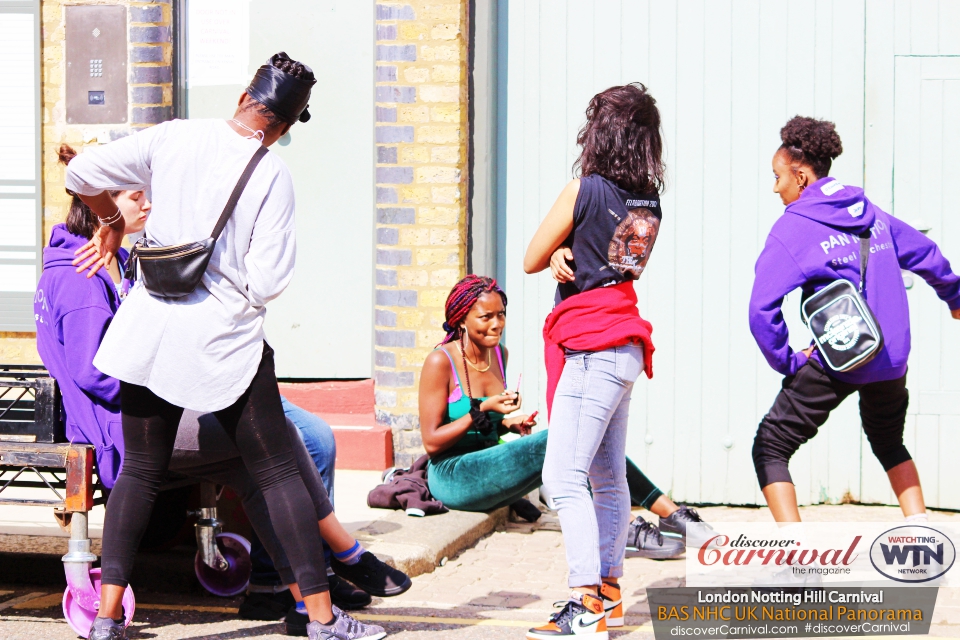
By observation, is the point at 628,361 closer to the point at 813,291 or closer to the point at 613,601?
the point at 613,601

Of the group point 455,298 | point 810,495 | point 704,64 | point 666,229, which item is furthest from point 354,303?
point 810,495

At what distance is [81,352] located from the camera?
4.05 meters

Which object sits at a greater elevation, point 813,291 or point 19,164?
point 19,164

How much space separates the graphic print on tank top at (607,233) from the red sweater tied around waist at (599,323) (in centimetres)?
5

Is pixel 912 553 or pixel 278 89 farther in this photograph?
pixel 912 553

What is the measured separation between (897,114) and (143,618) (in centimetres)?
470

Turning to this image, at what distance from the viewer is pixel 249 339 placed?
3.72 metres

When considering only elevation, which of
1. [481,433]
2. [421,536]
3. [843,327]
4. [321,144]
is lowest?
[421,536]

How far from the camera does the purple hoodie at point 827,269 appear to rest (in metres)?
4.43

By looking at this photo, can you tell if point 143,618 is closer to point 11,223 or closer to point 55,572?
point 55,572

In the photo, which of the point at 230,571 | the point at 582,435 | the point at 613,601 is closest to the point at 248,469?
the point at 230,571

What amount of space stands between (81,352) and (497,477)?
2202 mm

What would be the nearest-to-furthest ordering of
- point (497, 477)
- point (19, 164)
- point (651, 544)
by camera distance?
point (651, 544) < point (497, 477) < point (19, 164)

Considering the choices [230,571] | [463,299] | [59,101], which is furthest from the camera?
[59,101]
